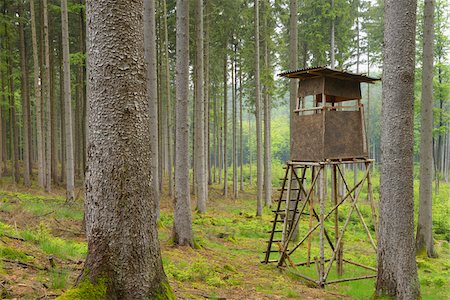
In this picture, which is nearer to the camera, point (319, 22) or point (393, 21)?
point (393, 21)

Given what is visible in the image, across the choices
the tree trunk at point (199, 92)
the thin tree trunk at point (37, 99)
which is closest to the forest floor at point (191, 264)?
the tree trunk at point (199, 92)

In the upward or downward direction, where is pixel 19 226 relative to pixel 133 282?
downward

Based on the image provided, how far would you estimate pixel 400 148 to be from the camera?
6.36 m

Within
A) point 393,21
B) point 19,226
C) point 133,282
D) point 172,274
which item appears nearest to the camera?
point 133,282

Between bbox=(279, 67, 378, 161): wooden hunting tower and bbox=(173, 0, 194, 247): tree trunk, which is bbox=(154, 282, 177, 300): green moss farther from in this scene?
bbox=(279, 67, 378, 161): wooden hunting tower

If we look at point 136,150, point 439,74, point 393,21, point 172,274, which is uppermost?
point 439,74

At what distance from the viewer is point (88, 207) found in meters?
3.99

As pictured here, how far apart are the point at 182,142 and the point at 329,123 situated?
4078 mm

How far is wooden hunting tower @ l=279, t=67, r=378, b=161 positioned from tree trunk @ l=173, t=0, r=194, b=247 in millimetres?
2914

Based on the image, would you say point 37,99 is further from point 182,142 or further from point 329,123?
point 329,123

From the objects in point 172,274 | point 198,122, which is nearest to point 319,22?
point 198,122

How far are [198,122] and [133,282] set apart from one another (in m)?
12.7

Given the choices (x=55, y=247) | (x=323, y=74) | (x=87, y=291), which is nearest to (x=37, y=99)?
(x=55, y=247)

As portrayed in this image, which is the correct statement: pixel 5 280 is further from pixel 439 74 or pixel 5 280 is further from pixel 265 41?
pixel 439 74
